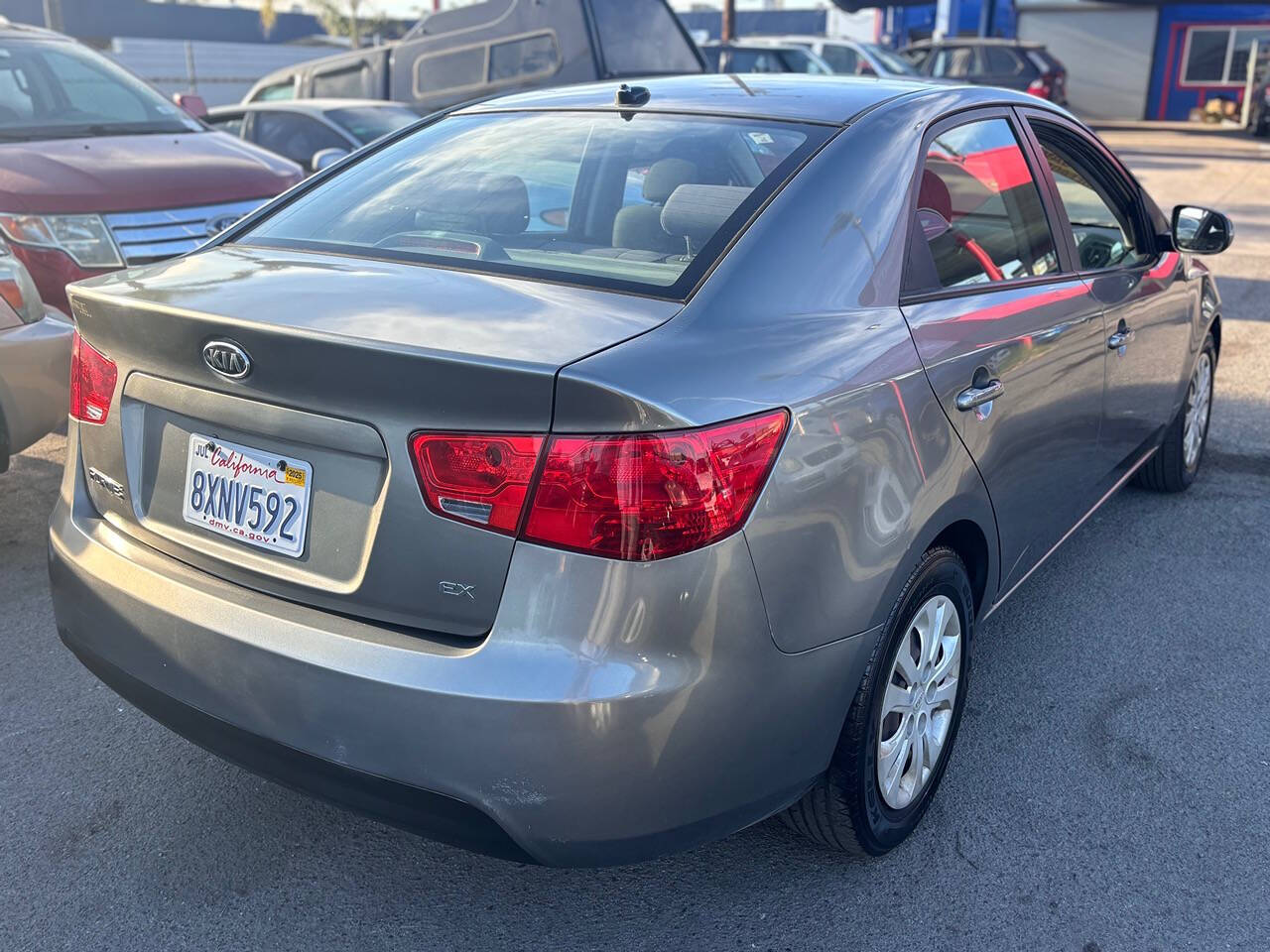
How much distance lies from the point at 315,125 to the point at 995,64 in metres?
16.1

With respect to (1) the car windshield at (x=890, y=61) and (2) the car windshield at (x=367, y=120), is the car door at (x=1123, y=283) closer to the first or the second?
(2) the car windshield at (x=367, y=120)

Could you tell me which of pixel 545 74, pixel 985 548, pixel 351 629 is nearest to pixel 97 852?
pixel 351 629

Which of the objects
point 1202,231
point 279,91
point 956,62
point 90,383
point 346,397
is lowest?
point 90,383

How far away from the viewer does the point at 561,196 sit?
10.2 feet

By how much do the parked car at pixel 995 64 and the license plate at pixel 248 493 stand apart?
20578 mm

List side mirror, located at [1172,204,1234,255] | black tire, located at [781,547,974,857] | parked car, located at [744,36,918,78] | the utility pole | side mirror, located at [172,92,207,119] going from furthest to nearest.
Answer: parked car, located at [744,36,918,78]
the utility pole
side mirror, located at [172,92,207,119]
side mirror, located at [1172,204,1234,255]
black tire, located at [781,547,974,857]

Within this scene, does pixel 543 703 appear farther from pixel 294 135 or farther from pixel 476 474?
pixel 294 135

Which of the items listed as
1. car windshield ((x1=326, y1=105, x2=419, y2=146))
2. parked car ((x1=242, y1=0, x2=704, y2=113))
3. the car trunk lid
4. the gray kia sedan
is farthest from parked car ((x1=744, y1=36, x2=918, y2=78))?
the car trunk lid

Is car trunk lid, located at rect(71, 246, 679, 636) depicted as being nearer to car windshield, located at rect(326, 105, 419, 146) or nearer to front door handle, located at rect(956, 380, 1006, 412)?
front door handle, located at rect(956, 380, 1006, 412)

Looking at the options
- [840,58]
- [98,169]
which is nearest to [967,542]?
[98,169]

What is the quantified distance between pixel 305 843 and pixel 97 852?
0.46 meters

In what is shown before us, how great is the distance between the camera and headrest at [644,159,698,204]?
2.76 metres

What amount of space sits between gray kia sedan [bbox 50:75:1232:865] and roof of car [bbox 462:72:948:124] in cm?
2

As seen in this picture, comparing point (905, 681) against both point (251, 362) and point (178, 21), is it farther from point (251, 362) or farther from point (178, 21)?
Result: point (178, 21)
